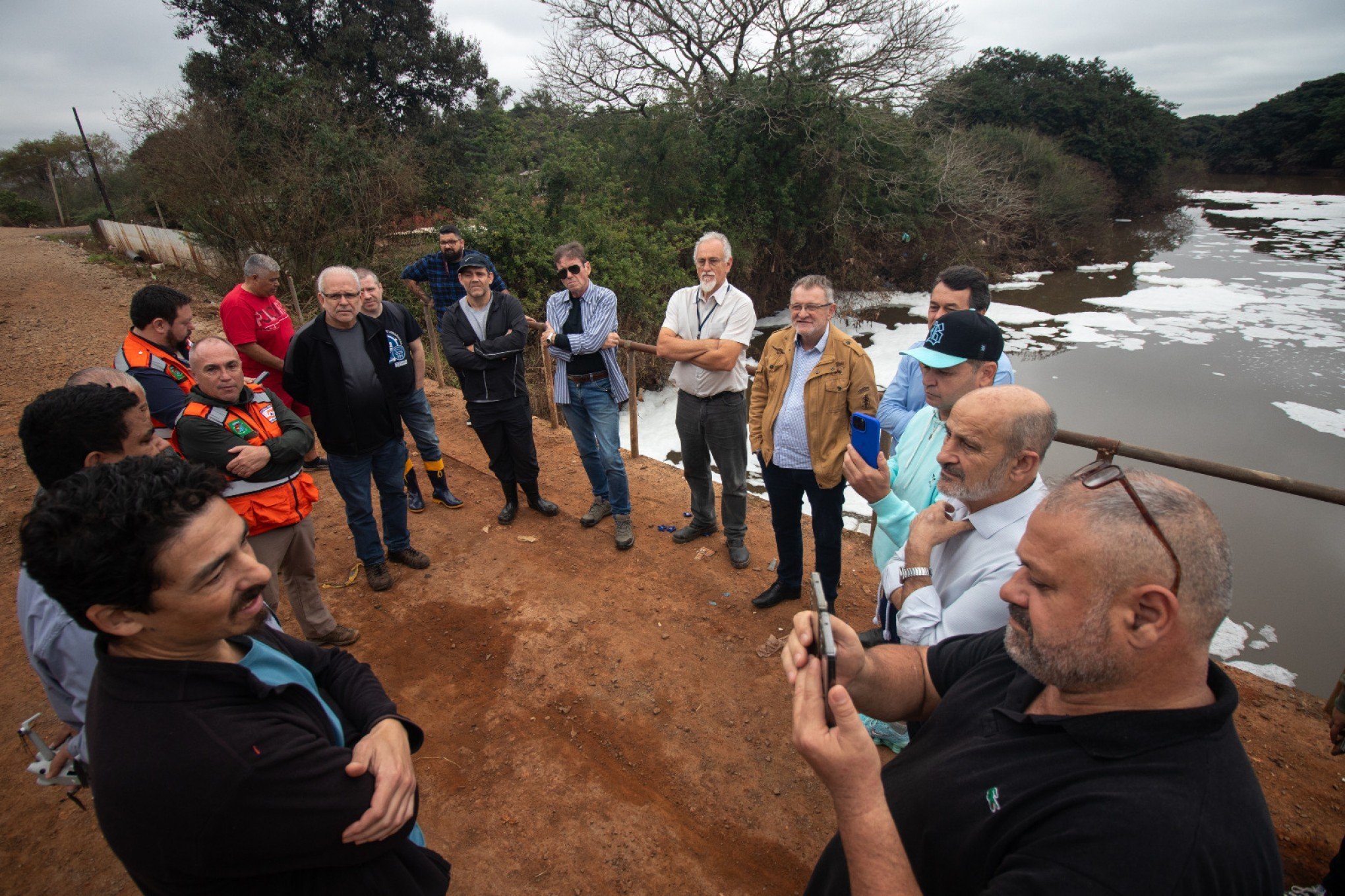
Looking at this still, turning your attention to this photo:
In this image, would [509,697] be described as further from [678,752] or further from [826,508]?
[826,508]

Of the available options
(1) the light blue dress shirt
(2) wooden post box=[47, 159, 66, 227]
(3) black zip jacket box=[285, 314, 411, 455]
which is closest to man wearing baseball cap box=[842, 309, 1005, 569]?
(1) the light blue dress shirt

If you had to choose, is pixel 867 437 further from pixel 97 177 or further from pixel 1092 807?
pixel 97 177

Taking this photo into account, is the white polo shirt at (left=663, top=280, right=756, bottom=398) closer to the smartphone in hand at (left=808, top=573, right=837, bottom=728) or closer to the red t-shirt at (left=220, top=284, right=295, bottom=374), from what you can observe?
the smartphone in hand at (left=808, top=573, right=837, bottom=728)

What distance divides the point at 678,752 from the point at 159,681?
2.23m

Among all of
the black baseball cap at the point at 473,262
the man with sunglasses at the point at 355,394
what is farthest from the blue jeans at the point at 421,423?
the black baseball cap at the point at 473,262

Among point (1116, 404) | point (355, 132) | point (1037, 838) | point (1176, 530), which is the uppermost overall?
point (355, 132)

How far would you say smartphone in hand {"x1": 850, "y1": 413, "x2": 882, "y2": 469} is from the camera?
7.64 feet

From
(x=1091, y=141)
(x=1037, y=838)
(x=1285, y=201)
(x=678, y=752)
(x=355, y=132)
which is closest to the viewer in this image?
(x=1037, y=838)

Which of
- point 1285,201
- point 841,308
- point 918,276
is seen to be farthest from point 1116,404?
point 1285,201

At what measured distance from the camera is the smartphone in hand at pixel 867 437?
2328mm

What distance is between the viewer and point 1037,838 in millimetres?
996

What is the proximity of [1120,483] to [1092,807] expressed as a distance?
0.56 meters

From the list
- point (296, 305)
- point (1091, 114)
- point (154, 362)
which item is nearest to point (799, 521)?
point (154, 362)

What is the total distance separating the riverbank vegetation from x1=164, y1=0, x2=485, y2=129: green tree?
0.05 metres
